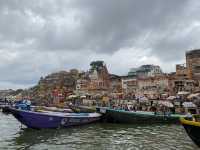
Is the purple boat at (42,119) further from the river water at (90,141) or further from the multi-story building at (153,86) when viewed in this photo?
the multi-story building at (153,86)

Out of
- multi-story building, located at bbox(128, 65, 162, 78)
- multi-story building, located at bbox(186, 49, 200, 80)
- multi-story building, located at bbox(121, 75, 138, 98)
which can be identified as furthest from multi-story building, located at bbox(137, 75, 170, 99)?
multi-story building, located at bbox(128, 65, 162, 78)

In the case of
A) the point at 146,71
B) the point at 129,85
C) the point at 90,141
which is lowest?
the point at 90,141

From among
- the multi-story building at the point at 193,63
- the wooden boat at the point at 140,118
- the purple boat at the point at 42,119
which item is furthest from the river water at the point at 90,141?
the multi-story building at the point at 193,63

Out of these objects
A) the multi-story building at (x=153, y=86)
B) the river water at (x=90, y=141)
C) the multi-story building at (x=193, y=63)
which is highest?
the multi-story building at (x=193, y=63)

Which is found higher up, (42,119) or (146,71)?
(146,71)

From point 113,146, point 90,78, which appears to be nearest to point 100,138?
point 113,146

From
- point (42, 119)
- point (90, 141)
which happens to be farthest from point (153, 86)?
point (90, 141)

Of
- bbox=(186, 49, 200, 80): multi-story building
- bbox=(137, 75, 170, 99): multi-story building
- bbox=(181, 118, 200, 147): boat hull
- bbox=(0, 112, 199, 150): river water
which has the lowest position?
bbox=(0, 112, 199, 150): river water

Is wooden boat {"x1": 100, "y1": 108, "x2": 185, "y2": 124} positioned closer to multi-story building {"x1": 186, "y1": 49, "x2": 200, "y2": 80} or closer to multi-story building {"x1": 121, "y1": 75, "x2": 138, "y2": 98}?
multi-story building {"x1": 186, "y1": 49, "x2": 200, "y2": 80}

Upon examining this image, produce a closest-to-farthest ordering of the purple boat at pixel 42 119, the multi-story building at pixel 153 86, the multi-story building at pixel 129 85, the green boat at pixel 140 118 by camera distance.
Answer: the purple boat at pixel 42 119, the green boat at pixel 140 118, the multi-story building at pixel 153 86, the multi-story building at pixel 129 85

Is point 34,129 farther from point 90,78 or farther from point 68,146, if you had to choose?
point 90,78

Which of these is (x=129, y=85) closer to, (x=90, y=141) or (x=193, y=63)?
(x=193, y=63)

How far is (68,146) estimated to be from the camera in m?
23.7

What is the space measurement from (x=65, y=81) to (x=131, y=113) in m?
91.8
